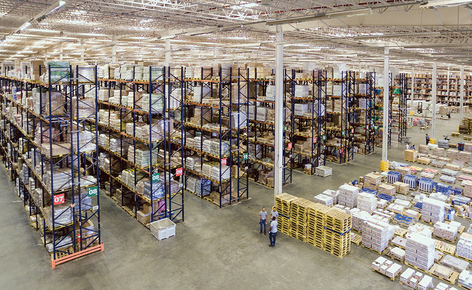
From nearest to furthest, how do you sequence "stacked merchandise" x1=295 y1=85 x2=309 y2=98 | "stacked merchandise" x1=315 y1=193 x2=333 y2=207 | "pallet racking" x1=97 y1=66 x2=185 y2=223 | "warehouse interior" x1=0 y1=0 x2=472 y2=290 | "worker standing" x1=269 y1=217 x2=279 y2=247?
"warehouse interior" x1=0 y1=0 x2=472 y2=290, "worker standing" x1=269 y1=217 x2=279 y2=247, "pallet racking" x1=97 y1=66 x2=185 y2=223, "stacked merchandise" x1=315 y1=193 x2=333 y2=207, "stacked merchandise" x1=295 y1=85 x2=309 y2=98

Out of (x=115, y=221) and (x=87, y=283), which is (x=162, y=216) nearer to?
(x=115, y=221)

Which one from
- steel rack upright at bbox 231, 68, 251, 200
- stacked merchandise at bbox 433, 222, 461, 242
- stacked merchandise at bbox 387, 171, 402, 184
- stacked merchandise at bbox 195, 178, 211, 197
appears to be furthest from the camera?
stacked merchandise at bbox 387, 171, 402, 184

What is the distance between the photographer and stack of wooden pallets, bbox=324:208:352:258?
32.5 ft

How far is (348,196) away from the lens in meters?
13.8

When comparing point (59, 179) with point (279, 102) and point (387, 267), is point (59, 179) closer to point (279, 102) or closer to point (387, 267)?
point (279, 102)

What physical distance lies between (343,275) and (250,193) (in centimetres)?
687

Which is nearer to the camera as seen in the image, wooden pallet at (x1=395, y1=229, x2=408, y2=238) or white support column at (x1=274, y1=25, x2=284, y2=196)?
Result: wooden pallet at (x1=395, y1=229, x2=408, y2=238)

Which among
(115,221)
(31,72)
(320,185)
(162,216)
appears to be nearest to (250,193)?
(320,185)

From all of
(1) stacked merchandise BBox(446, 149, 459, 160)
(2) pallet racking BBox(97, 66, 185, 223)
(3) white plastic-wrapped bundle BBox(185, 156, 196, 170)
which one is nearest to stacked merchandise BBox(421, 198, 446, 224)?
(2) pallet racking BBox(97, 66, 185, 223)

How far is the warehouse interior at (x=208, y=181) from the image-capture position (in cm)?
932

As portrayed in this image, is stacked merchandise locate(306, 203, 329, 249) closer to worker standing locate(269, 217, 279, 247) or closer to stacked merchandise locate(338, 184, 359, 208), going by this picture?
worker standing locate(269, 217, 279, 247)

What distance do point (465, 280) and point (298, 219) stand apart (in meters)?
4.67

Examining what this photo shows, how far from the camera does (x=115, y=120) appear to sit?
14531mm

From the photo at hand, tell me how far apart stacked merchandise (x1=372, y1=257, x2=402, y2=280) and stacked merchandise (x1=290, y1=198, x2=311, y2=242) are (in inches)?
94.0
